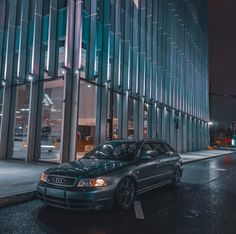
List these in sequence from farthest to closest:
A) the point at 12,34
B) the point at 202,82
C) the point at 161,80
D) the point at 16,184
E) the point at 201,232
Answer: the point at 202,82 < the point at 161,80 < the point at 12,34 < the point at 16,184 < the point at 201,232

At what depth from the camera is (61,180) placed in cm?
568

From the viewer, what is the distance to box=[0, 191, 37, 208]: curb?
20.8 feet

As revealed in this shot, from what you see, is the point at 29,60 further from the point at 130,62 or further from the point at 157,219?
the point at 157,219

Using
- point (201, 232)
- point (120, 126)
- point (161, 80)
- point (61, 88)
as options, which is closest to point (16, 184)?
point (201, 232)

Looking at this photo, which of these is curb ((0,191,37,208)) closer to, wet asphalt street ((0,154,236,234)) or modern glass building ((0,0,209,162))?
wet asphalt street ((0,154,236,234))

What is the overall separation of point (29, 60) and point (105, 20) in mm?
4804

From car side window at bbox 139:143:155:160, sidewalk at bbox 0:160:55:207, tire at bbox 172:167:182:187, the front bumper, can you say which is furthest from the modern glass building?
the front bumper

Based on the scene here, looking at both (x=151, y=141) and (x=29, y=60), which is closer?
(x=151, y=141)

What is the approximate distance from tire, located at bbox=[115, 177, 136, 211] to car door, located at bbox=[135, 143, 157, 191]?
303mm

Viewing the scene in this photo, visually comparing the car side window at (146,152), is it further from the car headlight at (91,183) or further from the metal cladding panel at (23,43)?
the metal cladding panel at (23,43)

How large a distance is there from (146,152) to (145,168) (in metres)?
0.47

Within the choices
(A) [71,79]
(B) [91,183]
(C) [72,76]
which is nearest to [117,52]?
(C) [72,76]

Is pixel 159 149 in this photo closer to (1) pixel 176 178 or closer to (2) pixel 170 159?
(2) pixel 170 159

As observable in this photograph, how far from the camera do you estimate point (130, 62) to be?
18.7 meters
